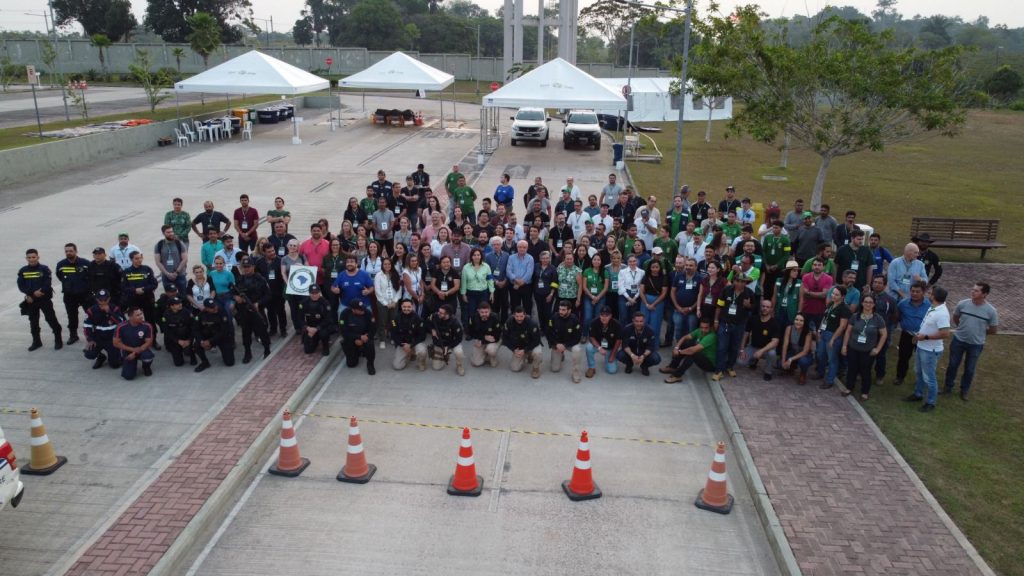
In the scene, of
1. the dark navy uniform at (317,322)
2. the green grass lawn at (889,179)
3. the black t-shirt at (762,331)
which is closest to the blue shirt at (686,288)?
the black t-shirt at (762,331)

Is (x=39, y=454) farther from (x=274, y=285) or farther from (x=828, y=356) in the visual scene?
(x=828, y=356)

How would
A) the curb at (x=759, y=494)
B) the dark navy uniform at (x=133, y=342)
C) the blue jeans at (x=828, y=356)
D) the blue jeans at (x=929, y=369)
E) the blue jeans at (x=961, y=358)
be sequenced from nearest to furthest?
the curb at (x=759, y=494) → the blue jeans at (x=929, y=369) → the blue jeans at (x=961, y=358) → the blue jeans at (x=828, y=356) → the dark navy uniform at (x=133, y=342)

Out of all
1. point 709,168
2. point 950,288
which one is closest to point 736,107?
point 709,168

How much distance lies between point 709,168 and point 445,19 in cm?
8403

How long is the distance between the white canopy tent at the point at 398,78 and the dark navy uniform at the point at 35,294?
76.7 ft

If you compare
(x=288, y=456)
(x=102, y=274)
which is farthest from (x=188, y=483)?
(x=102, y=274)

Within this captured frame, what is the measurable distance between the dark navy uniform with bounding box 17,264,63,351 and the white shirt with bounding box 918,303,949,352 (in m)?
12.5

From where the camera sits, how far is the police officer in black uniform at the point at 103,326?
10.6m

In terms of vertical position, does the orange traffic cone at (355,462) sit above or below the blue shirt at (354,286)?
below

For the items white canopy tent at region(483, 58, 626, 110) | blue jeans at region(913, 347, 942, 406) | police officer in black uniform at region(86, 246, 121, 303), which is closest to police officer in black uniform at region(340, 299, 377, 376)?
police officer in black uniform at region(86, 246, 121, 303)

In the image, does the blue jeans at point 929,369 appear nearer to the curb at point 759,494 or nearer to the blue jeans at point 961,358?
the blue jeans at point 961,358

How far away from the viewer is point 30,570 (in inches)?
264

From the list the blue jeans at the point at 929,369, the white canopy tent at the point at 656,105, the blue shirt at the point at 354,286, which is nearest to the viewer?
the blue jeans at the point at 929,369

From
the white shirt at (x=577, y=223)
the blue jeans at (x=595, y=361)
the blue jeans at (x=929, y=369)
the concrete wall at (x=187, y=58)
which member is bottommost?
the blue jeans at (x=595, y=361)
